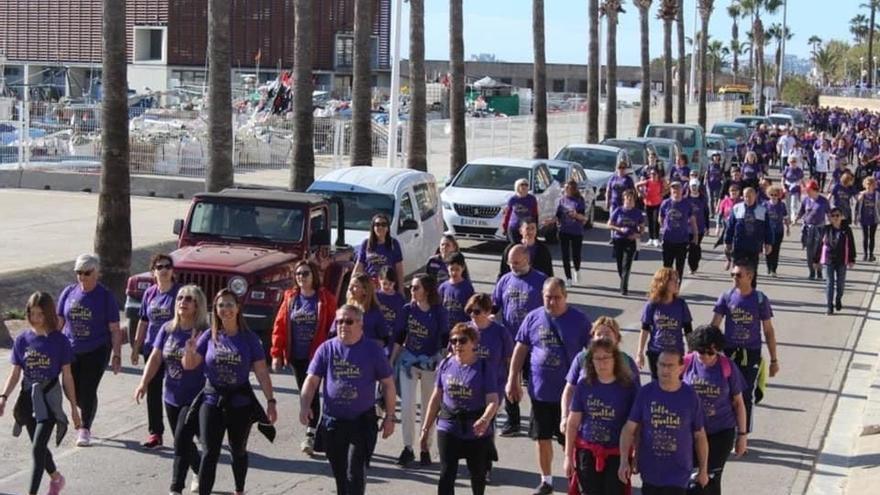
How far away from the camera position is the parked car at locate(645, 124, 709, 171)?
40.0m

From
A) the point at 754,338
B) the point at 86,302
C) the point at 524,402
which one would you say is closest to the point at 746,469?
the point at 754,338

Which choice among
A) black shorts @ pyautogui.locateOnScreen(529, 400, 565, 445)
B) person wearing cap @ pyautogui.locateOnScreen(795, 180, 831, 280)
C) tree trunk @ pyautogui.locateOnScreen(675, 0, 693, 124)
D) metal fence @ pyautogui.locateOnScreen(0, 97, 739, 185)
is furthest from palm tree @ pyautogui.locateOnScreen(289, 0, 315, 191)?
tree trunk @ pyautogui.locateOnScreen(675, 0, 693, 124)

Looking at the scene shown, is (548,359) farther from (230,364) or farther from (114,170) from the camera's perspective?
(114,170)

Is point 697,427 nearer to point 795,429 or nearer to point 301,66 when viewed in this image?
point 795,429

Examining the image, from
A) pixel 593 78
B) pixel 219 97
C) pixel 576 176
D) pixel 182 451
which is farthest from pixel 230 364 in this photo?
pixel 593 78

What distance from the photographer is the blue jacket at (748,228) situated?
63.5 feet

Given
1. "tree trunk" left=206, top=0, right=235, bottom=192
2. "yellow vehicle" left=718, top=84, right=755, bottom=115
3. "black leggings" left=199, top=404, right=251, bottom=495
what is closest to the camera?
"black leggings" left=199, top=404, right=251, bottom=495

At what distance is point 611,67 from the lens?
5203 centimetres

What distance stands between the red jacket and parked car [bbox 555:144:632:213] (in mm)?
20874

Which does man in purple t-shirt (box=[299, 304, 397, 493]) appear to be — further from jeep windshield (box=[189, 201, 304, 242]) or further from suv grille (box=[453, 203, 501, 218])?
suv grille (box=[453, 203, 501, 218])

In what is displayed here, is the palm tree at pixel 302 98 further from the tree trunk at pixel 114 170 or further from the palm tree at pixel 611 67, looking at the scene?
the palm tree at pixel 611 67

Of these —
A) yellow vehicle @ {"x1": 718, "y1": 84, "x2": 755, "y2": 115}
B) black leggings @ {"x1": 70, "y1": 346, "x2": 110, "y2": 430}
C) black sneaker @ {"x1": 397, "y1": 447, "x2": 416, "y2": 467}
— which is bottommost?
black sneaker @ {"x1": 397, "y1": 447, "x2": 416, "y2": 467}

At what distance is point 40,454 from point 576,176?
66.9 feet

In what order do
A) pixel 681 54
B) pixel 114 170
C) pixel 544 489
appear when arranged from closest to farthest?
pixel 544 489 → pixel 114 170 → pixel 681 54
